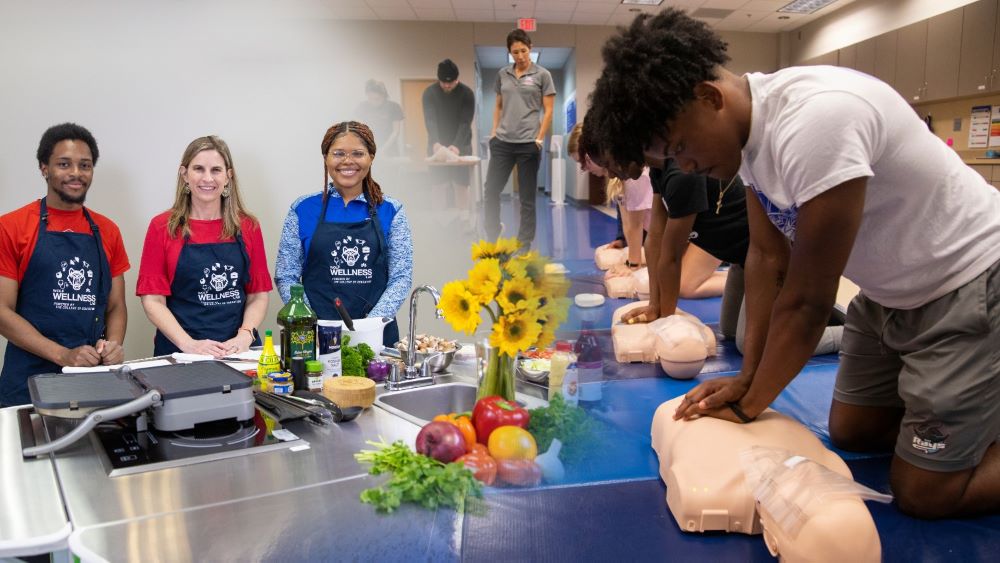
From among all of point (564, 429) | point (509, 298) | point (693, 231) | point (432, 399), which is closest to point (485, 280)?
point (509, 298)

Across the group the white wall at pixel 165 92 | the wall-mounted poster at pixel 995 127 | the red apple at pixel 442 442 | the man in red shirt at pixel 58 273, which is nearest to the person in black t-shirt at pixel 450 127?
the white wall at pixel 165 92

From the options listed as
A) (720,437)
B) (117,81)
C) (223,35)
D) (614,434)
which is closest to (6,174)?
(117,81)

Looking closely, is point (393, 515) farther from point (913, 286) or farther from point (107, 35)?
point (107, 35)

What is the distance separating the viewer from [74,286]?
8.75ft

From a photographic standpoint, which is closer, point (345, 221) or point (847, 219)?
point (847, 219)

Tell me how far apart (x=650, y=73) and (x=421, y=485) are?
0.81m

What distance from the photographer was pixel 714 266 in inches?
160

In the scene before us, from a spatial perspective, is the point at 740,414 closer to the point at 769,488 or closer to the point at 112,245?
the point at 769,488

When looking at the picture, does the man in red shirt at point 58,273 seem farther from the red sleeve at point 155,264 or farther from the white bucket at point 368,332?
the white bucket at point 368,332

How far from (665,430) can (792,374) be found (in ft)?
0.92

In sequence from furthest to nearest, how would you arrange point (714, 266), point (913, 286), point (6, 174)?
point (714, 266) → point (6, 174) → point (913, 286)

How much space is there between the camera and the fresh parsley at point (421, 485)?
1162mm

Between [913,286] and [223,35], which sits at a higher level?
[223,35]

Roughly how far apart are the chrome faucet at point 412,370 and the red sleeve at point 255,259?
3.41ft
